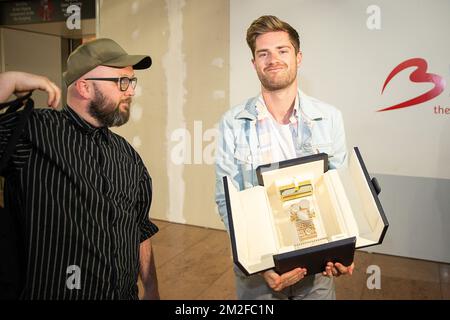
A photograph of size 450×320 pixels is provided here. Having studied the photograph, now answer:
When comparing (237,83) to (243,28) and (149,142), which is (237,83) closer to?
(243,28)

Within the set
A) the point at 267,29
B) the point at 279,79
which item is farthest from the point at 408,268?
the point at 267,29

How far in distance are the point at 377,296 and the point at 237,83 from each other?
1659mm

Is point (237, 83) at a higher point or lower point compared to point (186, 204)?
higher

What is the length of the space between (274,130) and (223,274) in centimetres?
139

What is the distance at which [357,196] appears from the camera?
1.32 m

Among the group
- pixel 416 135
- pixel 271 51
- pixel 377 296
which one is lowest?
pixel 377 296

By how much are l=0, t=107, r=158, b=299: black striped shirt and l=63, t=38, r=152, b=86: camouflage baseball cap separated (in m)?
0.12

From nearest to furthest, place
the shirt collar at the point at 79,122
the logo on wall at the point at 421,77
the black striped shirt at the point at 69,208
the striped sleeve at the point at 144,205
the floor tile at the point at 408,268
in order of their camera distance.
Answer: the black striped shirt at the point at 69,208 → the shirt collar at the point at 79,122 → the striped sleeve at the point at 144,205 → the logo on wall at the point at 421,77 → the floor tile at the point at 408,268

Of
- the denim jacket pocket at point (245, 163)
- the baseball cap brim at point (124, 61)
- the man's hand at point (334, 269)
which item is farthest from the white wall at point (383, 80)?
the man's hand at point (334, 269)

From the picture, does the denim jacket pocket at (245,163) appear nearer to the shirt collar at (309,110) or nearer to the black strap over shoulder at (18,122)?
the shirt collar at (309,110)

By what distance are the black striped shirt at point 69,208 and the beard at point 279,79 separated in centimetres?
70

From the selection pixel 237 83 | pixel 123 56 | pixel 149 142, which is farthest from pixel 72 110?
pixel 149 142

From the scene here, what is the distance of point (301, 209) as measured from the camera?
4.46ft

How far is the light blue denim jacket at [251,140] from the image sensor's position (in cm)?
150
